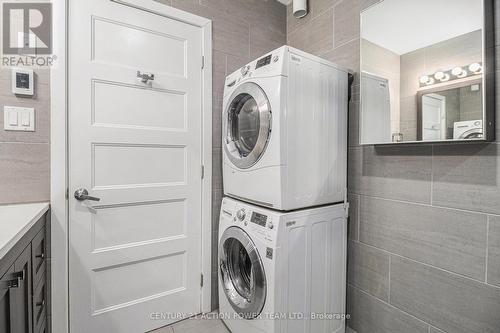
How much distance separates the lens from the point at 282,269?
1.25 metres

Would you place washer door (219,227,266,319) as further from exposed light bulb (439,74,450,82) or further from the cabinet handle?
exposed light bulb (439,74,450,82)

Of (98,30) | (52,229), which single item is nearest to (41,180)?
(52,229)

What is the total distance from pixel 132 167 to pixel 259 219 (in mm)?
909

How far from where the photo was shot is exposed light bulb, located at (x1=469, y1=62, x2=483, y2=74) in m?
1.06

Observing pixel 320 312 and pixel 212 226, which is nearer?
pixel 320 312

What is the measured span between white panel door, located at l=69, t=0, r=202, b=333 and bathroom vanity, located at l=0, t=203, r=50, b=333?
15 centimetres

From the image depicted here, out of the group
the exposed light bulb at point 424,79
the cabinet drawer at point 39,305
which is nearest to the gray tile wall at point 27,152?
the cabinet drawer at point 39,305

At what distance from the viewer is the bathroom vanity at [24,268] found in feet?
2.64

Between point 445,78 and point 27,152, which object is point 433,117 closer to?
point 445,78

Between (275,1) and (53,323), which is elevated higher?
(275,1)

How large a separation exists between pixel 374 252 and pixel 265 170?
2.98 feet

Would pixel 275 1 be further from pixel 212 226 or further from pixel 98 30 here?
pixel 212 226

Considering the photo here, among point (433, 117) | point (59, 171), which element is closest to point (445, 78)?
point (433, 117)

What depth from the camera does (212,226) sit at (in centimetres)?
191
